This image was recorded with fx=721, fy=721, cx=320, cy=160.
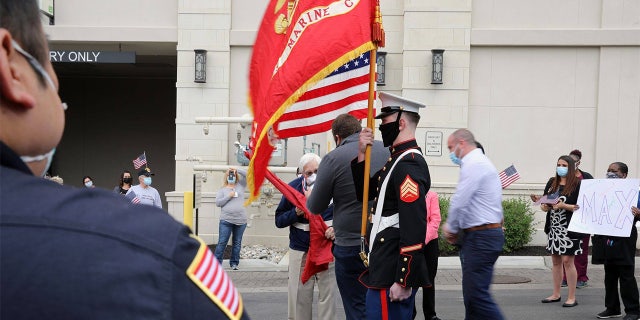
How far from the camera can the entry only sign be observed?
51.9ft

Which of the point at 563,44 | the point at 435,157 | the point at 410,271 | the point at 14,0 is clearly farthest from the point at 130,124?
the point at 14,0

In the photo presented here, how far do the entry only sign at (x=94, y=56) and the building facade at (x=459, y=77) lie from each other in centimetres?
32

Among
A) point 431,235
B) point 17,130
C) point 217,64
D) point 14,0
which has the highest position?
point 217,64

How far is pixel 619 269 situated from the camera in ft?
27.5

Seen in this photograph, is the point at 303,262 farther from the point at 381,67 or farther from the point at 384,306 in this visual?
the point at 381,67

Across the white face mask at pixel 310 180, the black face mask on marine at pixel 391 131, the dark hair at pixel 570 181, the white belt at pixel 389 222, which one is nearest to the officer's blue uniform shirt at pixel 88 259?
the white belt at pixel 389 222

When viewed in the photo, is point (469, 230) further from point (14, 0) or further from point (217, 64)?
point (217, 64)

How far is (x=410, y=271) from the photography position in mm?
4871

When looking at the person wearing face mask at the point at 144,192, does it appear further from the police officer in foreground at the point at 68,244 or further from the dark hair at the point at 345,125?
the police officer in foreground at the point at 68,244

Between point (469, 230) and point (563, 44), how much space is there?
9.72 m

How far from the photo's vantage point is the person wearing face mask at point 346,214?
19.4 feet

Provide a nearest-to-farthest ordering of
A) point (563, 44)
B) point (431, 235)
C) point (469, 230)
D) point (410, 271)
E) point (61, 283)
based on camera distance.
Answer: point (61, 283), point (410, 271), point (469, 230), point (431, 235), point (563, 44)

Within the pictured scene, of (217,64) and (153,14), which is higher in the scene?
(153,14)

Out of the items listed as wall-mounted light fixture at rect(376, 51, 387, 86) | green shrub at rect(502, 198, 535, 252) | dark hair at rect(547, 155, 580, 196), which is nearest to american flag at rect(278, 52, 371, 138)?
dark hair at rect(547, 155, 580, 196)
